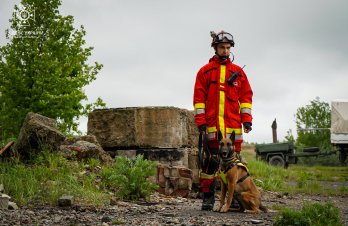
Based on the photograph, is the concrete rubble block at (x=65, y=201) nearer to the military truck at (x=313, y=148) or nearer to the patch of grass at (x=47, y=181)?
the patch of grass at (x=47, y=181)

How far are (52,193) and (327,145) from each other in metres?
32.7

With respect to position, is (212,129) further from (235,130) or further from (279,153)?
(279,153)

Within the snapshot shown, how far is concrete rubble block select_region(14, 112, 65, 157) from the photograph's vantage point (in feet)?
26.8

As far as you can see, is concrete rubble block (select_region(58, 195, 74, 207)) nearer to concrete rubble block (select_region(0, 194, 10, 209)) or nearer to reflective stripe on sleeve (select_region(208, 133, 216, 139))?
concrete rubble block (select_region(0, 194, 10, 209))

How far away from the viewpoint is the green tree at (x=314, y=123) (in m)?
37.9

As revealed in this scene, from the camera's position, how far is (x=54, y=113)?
17.3 metres

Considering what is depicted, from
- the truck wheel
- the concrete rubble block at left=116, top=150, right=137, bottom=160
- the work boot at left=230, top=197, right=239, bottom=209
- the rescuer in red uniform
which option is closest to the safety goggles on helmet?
the rescuer in red uniform

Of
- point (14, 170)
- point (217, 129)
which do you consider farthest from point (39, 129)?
point (217, 129)

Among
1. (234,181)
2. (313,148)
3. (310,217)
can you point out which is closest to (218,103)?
(234,181)

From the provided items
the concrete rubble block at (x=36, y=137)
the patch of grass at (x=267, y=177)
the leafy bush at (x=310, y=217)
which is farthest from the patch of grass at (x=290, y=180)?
the leafy bush at (x=310, y=217)

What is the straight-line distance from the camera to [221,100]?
6.65 metres

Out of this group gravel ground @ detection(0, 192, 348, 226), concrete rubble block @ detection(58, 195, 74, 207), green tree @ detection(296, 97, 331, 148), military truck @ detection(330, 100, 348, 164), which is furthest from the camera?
green tree @ detection(296, 97, 331, 148)

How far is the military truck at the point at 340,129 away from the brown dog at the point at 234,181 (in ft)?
67.4

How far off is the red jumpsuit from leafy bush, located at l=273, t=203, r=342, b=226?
1.77m
